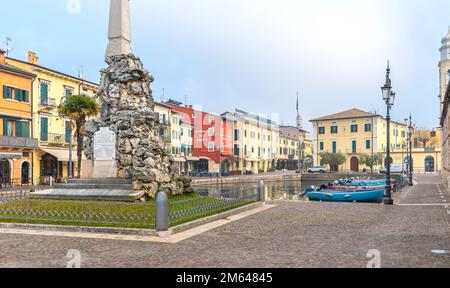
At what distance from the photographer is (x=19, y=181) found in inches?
1566

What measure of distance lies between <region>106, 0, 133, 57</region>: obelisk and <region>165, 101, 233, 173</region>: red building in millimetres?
55528

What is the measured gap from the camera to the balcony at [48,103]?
4319 cm

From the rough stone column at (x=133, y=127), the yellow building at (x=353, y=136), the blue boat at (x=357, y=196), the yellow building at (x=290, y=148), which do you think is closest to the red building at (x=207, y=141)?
the yellow building at (x=353, y=136)

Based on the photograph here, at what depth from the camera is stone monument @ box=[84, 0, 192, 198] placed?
19.2m

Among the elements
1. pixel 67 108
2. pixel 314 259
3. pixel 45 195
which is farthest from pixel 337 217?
pixel 67 108

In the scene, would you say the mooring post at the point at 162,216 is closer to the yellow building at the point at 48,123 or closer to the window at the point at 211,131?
the yellow building at the point at 48,123

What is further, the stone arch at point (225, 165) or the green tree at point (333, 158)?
the stone arch at point (225, 165)

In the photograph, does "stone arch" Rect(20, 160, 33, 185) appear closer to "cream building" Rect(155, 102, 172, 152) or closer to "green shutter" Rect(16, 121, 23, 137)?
"green shutter" Rect(16, 121, 23, 137)

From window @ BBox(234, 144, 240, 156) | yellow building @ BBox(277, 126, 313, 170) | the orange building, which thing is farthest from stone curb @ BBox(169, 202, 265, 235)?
yellow building @ BBox(277, 126, 313, 170)

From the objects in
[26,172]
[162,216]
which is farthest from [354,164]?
[162,216]

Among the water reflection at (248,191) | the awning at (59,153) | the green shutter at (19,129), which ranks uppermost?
the green shutter at (19,129)

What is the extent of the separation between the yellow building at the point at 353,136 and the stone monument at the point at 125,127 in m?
69.2

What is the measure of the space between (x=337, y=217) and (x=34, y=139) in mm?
34903

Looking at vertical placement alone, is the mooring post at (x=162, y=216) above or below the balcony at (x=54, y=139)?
below
